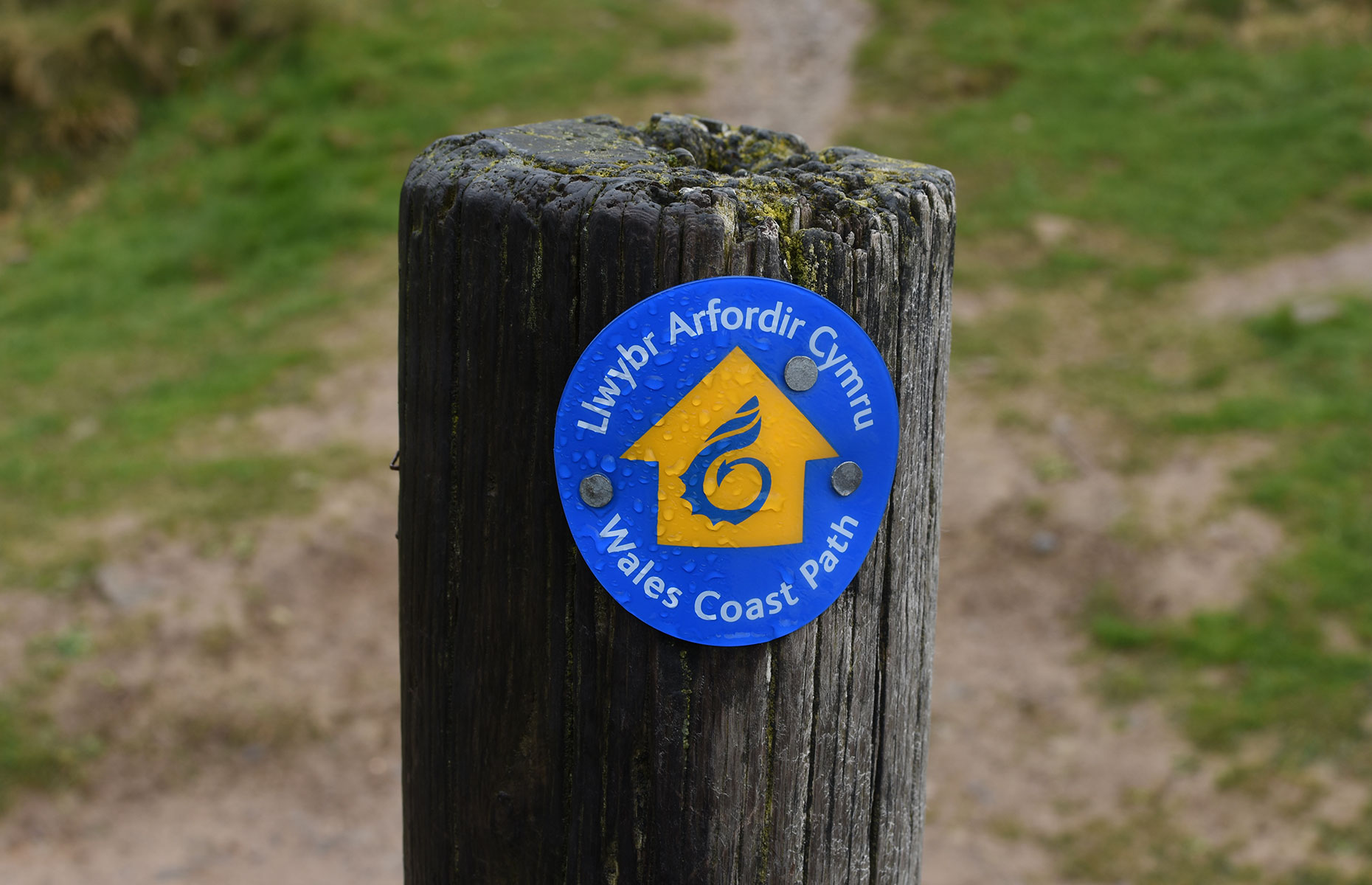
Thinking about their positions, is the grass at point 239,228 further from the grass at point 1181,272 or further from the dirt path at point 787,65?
the grass at point 1181,272

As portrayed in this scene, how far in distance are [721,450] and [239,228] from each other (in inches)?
294

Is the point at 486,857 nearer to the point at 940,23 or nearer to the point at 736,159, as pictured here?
the point at 736,159

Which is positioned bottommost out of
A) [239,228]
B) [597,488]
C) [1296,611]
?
[1296,611]

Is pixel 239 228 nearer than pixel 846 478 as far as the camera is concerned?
No

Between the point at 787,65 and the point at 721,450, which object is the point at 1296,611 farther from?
the point at 787,65

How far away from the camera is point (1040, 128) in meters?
8.43

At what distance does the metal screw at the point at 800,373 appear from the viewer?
3.51ft

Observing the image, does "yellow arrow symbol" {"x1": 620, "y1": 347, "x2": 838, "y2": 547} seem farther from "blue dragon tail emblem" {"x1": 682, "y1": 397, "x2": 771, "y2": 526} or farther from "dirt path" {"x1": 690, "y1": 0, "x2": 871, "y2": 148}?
"dirt path" {"x1": 690, "y1": 0, "x2": 871, "y2": 148}

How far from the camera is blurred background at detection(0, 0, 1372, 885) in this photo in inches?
149

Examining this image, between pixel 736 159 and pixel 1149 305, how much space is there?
5816 mm

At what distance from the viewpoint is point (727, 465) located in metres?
1.08

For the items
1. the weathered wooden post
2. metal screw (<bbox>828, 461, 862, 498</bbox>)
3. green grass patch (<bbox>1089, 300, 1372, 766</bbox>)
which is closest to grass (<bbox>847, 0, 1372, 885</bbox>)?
green grass patch (<bbox>1089, 300, 1372, 766</bbox>)

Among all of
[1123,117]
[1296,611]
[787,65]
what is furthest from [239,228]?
[1296,611]

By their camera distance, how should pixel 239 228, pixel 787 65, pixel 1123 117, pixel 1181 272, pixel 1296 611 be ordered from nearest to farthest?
pixel 1296 611 < pixel 1181 272 < pixel 239 228 < pixel 1123 117 < pixel 787 65
